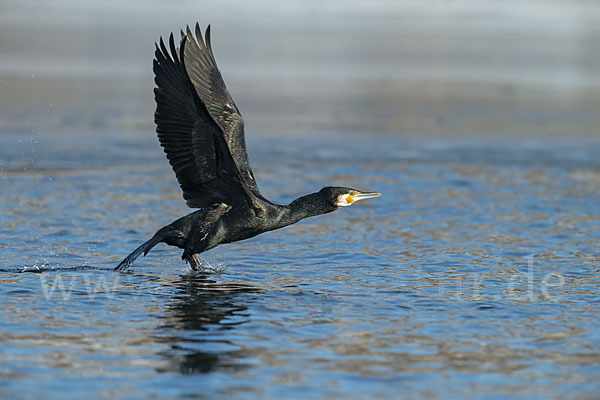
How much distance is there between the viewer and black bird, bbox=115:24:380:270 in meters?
8.45

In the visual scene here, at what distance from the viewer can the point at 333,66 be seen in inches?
979

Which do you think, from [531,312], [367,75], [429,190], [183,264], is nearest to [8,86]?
[367,75]

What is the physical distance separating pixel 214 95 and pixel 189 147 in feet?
2.42

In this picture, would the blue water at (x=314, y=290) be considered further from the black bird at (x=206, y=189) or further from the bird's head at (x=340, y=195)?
the bird's head at (x=340, y=195)

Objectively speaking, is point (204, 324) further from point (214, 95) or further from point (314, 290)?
point (214, 95)

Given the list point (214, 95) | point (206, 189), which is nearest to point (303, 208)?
point (206, 189)

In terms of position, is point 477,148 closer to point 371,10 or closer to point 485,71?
point 485,71

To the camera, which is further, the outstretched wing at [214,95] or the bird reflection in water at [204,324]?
the outstretched wing at [214,95]

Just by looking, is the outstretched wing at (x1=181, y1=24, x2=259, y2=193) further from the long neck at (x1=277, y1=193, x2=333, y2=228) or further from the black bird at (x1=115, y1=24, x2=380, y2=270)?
the long neck at (x1=277, y1=193, x2=333, y2=228)

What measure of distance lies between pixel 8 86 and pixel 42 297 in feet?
44.4

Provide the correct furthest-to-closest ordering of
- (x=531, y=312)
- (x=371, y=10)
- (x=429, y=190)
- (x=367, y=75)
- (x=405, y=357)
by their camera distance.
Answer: (x=371, y=10) < (x=367, y=75) < (x=429, y=190) < (x=531, y=312) < (x=405, y=357)

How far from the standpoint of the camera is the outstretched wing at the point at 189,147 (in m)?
8.35

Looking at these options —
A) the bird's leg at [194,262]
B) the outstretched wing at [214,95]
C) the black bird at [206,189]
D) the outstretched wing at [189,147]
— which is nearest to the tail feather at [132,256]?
the black bird at [206,189]

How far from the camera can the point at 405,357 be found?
6.20 metres
